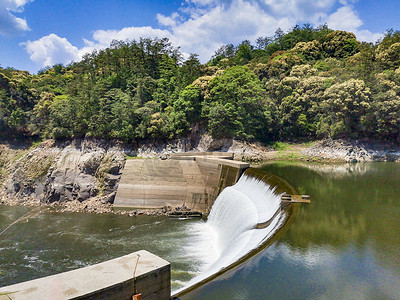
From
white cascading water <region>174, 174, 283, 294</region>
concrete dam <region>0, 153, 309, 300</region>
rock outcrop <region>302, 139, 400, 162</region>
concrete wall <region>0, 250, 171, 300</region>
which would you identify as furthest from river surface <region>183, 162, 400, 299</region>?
rock outcrop <region>302, 139, 400, 162</region>

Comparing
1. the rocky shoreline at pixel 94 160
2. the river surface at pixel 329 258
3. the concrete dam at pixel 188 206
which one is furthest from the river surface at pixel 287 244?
the rocky shoreline at pixel 94 160

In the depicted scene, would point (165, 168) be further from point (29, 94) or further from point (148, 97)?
point (29, 94)

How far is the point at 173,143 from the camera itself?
3300 centimetres

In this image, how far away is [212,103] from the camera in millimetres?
32562

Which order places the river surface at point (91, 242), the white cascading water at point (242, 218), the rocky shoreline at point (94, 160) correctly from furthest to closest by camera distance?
the rocky shoreline at point (94, 160)
the river surface at point (91, 242)
the white cascading water at point (242, 218)

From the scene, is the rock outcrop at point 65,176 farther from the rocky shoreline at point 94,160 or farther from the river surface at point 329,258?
the river surface at point 329,258

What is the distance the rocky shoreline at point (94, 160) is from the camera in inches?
938

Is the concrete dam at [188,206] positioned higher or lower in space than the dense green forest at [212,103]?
lower

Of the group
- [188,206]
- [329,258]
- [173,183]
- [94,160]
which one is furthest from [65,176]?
[329,258]

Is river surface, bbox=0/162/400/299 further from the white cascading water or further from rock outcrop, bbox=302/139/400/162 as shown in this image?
rock outcrop, bbox=302/139/400/162

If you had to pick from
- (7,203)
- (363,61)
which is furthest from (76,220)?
(363,61)

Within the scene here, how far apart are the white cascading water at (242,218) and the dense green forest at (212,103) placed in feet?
51.0

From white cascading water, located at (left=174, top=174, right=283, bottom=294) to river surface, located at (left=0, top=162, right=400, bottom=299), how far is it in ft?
2.28

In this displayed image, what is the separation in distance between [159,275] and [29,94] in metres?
41.7
